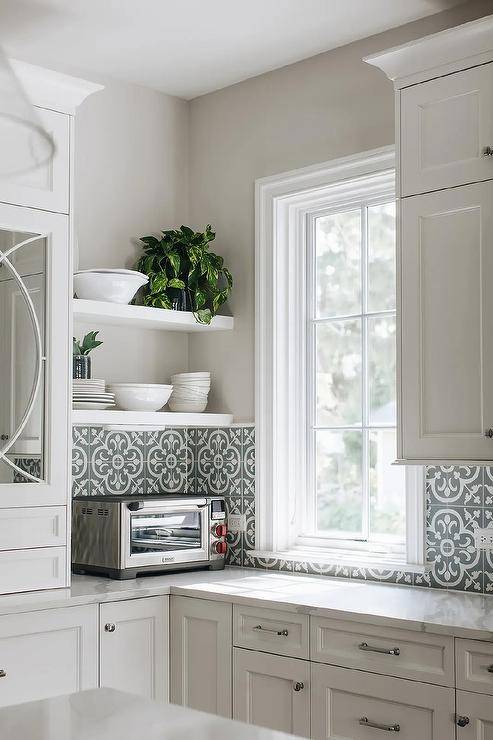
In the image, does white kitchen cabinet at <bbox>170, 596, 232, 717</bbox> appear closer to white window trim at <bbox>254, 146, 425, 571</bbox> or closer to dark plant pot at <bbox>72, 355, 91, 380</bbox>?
white window trim at <bbox>254, 146, 425, 571</bbox>

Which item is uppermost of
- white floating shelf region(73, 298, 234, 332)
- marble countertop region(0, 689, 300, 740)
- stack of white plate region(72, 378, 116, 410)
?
white floating shelf region(73, 298, 234, 332)

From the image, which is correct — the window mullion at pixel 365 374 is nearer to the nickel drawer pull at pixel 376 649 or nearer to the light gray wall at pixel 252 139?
the light gray wall at pixel 252 139

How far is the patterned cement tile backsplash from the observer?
323cm

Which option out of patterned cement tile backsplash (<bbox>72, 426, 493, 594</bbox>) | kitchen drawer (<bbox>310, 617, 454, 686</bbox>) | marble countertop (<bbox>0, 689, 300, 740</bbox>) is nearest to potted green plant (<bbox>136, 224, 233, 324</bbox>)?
patterned cement tile backsplash (<bbox>72, 426, 493, 594</bbox>)

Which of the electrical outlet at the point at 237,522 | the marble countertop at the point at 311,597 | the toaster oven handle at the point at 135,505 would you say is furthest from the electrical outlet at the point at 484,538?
the toaster oven handle at the point at 135,505

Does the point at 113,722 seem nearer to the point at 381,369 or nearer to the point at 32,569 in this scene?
the point at 32,569

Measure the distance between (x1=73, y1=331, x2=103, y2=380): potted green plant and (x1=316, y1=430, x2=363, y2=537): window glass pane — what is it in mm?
958

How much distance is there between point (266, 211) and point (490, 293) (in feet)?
4.43

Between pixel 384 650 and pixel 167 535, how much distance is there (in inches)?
45.7

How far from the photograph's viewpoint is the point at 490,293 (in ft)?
9.40

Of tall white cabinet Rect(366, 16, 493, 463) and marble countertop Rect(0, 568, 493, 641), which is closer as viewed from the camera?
marble countertop Rect(0, 568, 493, 641)

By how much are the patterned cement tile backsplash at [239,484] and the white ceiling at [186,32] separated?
4.87 ft

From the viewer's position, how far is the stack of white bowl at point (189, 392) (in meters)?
4.01

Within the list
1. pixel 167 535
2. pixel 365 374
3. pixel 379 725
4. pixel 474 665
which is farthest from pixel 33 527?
pixel 474 665
